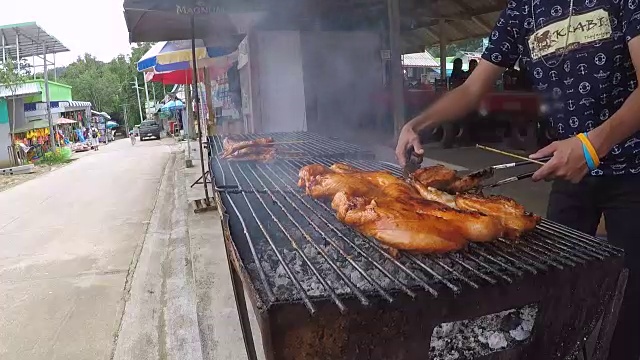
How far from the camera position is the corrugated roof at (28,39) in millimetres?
22061

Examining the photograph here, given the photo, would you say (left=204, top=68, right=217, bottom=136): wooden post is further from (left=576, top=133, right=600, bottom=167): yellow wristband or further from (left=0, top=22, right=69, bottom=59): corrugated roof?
(left=576, top=133, right=600, bottom=167): yellow wristband

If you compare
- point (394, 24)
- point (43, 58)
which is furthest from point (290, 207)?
point (43, 58)

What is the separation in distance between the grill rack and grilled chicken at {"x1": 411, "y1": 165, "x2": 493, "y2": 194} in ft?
1.27

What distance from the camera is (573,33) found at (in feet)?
6.84

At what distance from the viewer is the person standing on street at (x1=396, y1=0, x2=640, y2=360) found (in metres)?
1.79

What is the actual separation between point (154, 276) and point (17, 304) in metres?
1.41

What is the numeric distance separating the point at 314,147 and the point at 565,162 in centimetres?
296

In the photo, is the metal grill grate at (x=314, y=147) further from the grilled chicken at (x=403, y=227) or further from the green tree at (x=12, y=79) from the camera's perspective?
the green tree at (x=12, y=79)

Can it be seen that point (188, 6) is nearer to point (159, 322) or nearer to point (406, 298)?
point (159, 322)

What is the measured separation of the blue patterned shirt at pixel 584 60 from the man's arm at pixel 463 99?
27cm

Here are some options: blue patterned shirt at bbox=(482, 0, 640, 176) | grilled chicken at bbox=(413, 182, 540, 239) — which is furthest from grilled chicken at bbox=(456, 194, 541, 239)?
blue patterned shirt at bbox=(482, 0, 640, 176)

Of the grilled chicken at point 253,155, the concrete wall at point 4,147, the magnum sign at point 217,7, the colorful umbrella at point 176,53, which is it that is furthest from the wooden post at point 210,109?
the concrete wall at point 4,147

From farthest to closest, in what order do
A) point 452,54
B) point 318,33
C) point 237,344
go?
point 452,54
point 318,33
point 237,344

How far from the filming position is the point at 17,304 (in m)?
5.18
